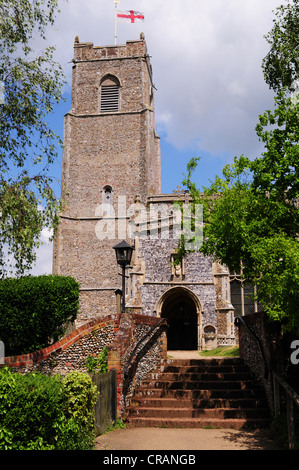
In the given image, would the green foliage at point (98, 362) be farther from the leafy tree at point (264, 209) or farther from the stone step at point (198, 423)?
the leafy tree at point (264, 209)

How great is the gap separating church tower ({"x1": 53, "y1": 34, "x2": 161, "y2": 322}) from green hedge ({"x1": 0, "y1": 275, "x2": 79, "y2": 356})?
49.0ft

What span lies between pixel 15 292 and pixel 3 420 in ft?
22.1

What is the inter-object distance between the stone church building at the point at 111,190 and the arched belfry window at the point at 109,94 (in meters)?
0.07

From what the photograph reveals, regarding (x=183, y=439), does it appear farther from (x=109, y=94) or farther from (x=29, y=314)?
(x=109, y=94)

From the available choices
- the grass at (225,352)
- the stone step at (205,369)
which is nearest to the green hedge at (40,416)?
the stone step at (205,369)

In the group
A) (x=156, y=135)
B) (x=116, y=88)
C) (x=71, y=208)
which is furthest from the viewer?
(x=156, y=135)

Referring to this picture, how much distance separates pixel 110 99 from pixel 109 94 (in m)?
0.40

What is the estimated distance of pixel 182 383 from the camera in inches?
417

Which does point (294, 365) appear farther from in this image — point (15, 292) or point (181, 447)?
point (15, 292)

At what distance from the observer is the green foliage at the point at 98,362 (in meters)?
9.90

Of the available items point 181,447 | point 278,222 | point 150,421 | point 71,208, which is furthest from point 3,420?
point 71,208

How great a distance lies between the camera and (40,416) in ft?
19.7

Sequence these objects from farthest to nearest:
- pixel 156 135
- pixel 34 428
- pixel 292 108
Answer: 1. pixel 156 135
2. pixel 292 108
3. pixel 34 428
